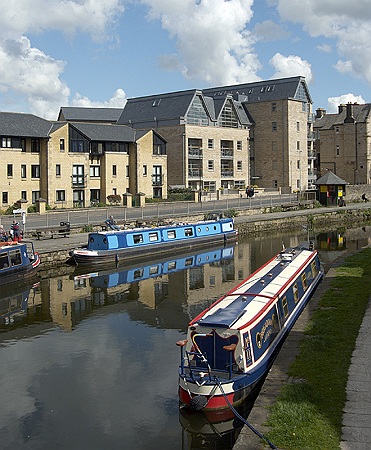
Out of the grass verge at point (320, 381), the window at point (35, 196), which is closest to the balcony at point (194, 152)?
the window at point (35, 196)

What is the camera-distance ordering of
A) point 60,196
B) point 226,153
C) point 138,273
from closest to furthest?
point 138,273 < point 60,196 < point 226,153

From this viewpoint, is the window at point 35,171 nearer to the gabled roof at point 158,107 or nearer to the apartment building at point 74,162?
the apartment building at point 74,162

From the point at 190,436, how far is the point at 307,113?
259ft

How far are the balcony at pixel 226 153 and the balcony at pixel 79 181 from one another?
2351 centimetres

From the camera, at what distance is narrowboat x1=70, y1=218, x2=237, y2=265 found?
112 ft

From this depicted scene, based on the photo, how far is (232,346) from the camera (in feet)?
43.2

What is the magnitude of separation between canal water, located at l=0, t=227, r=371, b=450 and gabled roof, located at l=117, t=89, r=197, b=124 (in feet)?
140

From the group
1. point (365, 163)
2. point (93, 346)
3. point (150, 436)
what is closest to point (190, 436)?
point (150, 436)

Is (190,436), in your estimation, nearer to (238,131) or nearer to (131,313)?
(131,313)

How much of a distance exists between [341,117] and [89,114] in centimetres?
4065

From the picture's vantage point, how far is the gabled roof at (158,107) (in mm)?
73250

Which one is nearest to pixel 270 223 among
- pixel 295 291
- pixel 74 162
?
pixel 74 162

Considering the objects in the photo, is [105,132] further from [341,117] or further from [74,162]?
[341,117]

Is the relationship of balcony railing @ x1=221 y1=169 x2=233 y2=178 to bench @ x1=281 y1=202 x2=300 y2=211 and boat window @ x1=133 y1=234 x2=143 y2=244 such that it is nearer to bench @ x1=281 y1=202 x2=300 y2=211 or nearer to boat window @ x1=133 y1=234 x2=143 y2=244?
bench @ x1=281 y1=202 x2=300 y2=211
